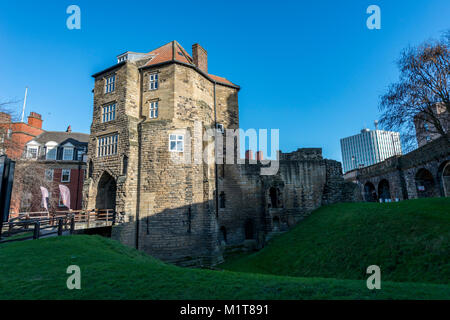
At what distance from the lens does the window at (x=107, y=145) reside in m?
20.0

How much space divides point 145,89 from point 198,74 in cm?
517

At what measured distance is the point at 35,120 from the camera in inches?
1426

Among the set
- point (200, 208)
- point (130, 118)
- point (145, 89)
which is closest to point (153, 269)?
point (200, 208)

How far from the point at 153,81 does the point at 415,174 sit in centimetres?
2801

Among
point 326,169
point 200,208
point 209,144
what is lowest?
point 200,208

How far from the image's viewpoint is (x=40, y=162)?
3023 cm

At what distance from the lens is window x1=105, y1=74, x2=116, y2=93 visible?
21250 millimetres

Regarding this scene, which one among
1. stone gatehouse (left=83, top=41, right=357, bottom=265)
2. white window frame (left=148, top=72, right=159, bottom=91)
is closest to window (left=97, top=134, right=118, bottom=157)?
stone gatehouse (left=83, top=41, right=357, bottom=265)

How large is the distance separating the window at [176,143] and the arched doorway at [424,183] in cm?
2403

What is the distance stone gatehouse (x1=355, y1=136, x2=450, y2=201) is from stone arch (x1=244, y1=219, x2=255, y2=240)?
16.6m

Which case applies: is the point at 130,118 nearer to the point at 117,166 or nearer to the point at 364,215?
the point at 117,166

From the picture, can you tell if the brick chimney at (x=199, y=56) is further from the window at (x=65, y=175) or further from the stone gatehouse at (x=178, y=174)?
the window at (x=65, y=175)

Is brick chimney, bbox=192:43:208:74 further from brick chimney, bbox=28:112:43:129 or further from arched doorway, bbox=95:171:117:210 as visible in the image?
brick chimney, bbox=28:112:43:129

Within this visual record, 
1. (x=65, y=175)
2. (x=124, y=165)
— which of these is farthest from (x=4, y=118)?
(x=65, y=175)
